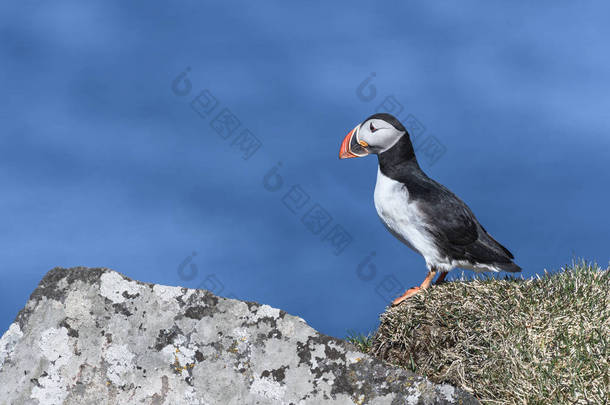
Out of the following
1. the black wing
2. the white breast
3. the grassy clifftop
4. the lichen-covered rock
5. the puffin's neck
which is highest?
the puffin's neck

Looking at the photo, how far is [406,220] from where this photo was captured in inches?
292

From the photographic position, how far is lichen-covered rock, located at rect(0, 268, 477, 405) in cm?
476

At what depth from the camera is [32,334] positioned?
5.16 m

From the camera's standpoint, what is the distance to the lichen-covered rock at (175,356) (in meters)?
4.76

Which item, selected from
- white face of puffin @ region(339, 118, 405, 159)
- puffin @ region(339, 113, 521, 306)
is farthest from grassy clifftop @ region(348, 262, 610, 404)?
white face of puffin @ region(339, 118, 405, 159)

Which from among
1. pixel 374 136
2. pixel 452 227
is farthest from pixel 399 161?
pixel 452 227

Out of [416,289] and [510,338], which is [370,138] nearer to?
[416,289]

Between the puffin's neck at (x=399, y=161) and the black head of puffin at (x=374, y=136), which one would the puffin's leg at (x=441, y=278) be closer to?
the puffin's neck at (x=399, y=161)

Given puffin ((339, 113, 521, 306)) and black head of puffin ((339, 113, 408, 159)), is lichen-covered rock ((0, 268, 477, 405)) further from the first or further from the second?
black head of puffin ((339, 113, 408, 159))

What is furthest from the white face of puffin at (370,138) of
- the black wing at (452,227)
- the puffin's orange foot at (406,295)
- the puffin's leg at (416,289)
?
the puffin's orange foot at (406,295)

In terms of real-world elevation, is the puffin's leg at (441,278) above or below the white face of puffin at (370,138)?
below

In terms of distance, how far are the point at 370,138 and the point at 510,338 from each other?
285cm

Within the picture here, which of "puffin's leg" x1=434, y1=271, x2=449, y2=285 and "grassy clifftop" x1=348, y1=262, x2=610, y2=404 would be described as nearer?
"grassy clifftop" x1=348, y1=262, x2=610, y2=404

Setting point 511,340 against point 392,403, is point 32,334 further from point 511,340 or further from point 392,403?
point 511,340
